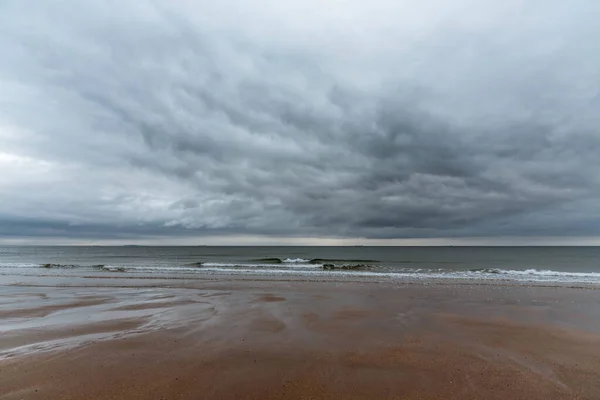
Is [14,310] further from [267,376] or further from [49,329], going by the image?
[267,376]

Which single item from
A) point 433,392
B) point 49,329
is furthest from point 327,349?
point 49,329

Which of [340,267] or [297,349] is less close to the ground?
[297,349]

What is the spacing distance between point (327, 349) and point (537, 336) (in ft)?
23.4

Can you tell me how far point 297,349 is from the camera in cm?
860

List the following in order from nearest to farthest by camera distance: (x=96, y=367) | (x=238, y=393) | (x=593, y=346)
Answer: (x=238, y=393) → (x=96, y=367) → (x=593, y=346)

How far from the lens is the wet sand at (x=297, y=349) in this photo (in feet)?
20.6

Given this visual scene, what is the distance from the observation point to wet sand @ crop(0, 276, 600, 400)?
248 inches

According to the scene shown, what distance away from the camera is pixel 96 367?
722 cm

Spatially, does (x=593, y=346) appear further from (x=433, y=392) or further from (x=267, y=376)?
(x=267, y=376)

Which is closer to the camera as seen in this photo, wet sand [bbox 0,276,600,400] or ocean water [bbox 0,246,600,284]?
wet sand [bbox 0,276,600,400]

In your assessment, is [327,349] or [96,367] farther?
[327,349]

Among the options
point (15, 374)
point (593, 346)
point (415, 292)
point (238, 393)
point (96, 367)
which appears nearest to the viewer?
point (238, 393)

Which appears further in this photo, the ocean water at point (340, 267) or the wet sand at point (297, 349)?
the ocean water at point (340, 267)

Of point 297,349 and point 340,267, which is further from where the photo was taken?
point 340,267
